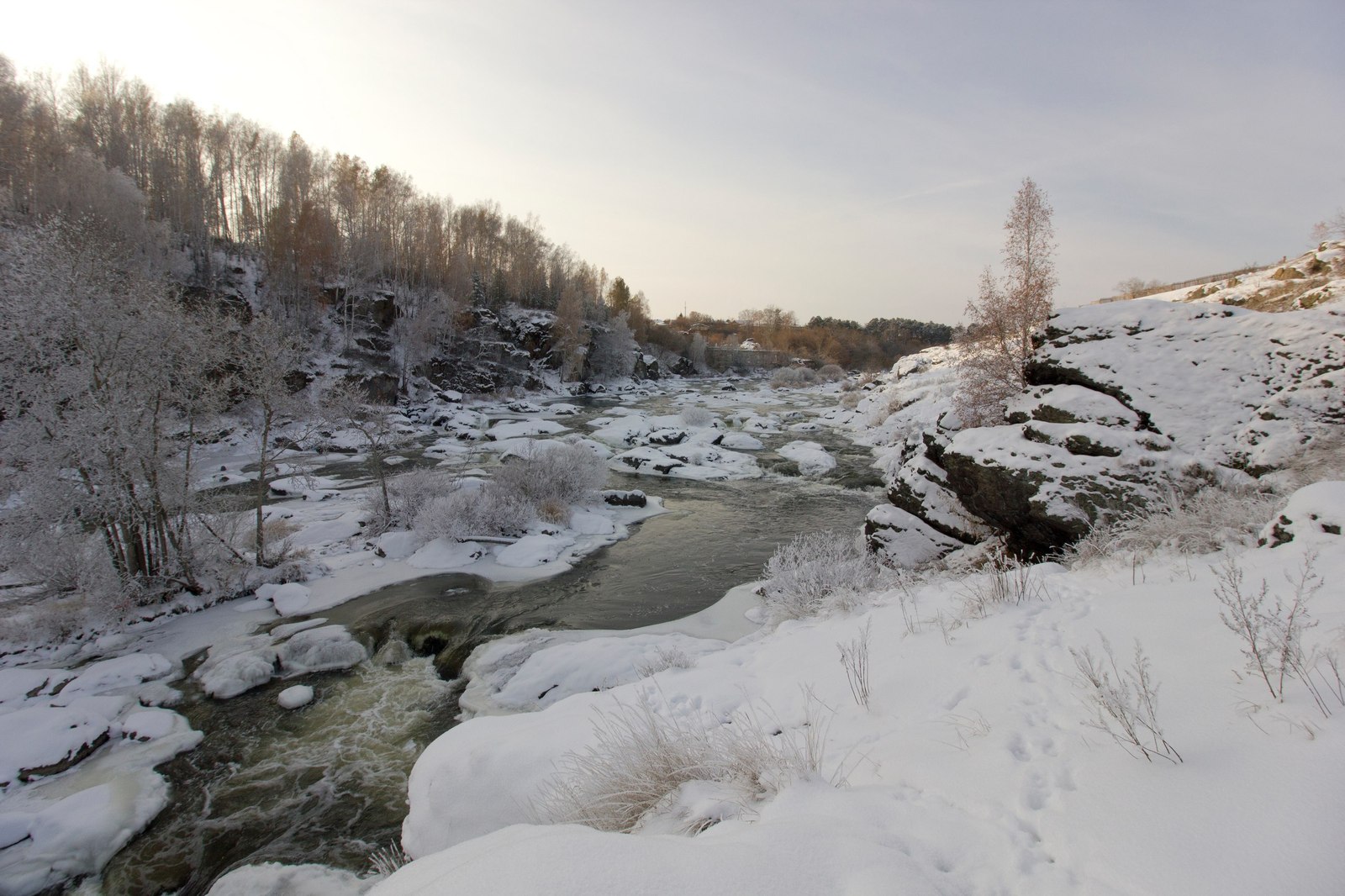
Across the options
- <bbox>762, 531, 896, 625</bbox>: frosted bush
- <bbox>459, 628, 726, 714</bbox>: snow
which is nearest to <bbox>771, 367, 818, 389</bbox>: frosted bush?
<bbox>762, 531, 896, 625</bbox>: frosted bush

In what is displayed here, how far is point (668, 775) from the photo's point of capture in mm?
3113

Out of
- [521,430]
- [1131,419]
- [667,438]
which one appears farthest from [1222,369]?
[521,430]

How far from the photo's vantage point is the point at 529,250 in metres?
60.5

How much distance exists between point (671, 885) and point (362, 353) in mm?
41832

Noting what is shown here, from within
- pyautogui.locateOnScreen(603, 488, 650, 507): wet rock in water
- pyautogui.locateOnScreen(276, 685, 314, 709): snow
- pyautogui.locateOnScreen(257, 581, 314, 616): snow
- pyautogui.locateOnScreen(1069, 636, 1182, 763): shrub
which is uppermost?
pyautogui.locateOnScreen(1069, 636, 1182, 763): shrub

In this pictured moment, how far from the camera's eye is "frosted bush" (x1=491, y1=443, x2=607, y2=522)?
15188mm

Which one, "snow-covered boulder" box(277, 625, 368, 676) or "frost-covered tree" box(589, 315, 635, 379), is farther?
"frost-covered tree" box(589, 315, 635, 379)

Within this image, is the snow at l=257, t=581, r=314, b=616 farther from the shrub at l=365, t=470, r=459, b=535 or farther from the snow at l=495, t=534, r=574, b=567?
the snow at l=495, t=534, r=574, b=567

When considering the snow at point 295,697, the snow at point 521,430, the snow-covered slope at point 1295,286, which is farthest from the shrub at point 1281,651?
the snow at point 521,430

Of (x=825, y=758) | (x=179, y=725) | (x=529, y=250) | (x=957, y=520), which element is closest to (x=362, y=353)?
(x=529, y=250)

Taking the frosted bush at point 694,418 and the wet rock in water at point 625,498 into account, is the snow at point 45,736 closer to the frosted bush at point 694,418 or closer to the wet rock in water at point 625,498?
the wet rock in water at point 625,498

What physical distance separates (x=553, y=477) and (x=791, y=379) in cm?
5790

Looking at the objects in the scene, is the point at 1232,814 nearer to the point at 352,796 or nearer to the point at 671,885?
the point at 671,885

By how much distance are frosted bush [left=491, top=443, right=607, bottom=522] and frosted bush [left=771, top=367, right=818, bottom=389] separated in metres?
52.3
